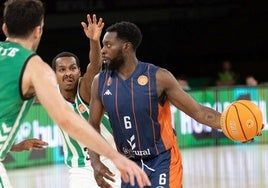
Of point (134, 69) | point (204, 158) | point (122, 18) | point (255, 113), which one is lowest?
point (204, 158)

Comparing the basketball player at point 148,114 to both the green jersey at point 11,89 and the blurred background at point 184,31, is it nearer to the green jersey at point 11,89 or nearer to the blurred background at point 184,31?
the green jersey at point 11,89

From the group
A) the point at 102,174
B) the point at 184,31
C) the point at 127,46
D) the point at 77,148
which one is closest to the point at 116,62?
the point at 127,46

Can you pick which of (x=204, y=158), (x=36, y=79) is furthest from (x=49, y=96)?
(x=204, y=158)

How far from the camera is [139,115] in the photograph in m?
4.96

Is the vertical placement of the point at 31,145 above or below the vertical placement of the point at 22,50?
below

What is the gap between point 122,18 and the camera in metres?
19.2

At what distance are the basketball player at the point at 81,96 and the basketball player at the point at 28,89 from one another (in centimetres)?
208

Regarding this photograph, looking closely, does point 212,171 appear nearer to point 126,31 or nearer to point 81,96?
point 81,96

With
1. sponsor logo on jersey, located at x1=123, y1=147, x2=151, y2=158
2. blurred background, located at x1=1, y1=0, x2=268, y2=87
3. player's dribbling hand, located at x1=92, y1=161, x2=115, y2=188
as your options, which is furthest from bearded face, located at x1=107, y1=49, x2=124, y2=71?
blurred background, located at x1=1, y1=0, x2=268, y2=87

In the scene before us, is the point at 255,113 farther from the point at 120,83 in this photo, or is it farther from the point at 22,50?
the point at 22,50

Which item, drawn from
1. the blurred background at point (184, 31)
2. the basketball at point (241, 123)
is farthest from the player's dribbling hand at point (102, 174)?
the blurred background at point (184, 31)

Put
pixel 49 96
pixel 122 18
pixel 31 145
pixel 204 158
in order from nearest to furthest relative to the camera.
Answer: pixel 49 96 → pixel 31 145 → pixel 204 158 → pixel 122 18

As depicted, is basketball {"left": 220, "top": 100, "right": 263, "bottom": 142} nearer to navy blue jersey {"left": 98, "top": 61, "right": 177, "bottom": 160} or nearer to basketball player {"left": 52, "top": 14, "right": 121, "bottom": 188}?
navy blue jersey {"left": 98, "top": 61, "right": 177, "bottom": 160}

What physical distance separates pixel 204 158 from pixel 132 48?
279 inches
